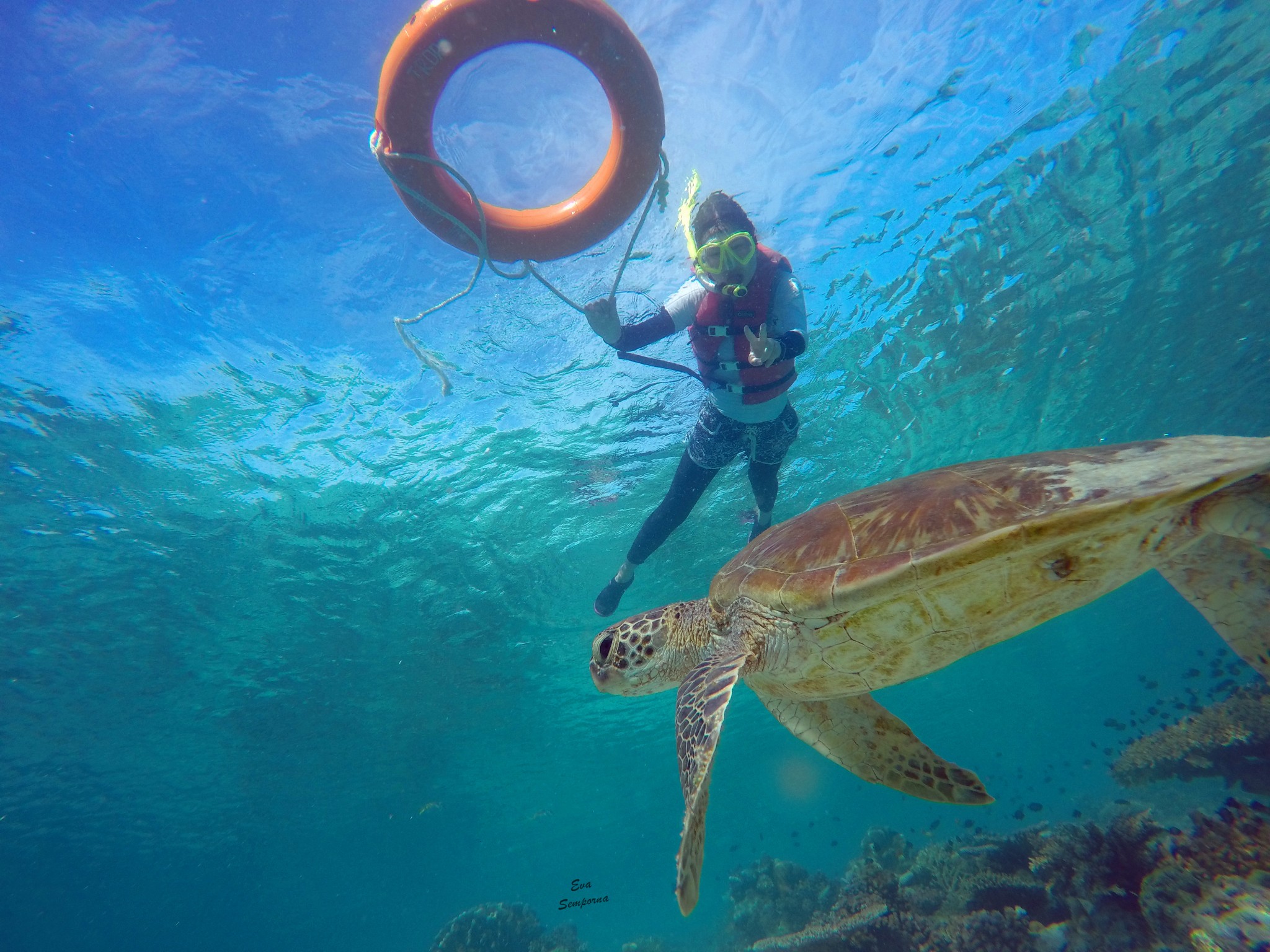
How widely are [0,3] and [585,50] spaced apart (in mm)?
5786

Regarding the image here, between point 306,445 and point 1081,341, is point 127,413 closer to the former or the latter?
point 306,445

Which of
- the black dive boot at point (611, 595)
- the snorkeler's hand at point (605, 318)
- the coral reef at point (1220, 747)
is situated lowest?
the coral reef at point (1220, 747)

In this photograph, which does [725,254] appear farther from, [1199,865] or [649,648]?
[1199,865]

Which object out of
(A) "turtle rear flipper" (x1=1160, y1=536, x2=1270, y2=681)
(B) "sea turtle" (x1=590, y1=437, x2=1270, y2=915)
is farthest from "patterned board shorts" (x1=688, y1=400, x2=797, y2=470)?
(A) "turtle rear flipper" (x1=1160, y1=536, x2=1270, y2=681)

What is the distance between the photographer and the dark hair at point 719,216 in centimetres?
508

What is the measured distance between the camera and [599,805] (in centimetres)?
3722

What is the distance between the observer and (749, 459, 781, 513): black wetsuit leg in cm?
697

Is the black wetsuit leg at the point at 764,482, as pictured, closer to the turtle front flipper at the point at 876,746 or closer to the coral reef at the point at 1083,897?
the turtle front flipper at the point at 876,746

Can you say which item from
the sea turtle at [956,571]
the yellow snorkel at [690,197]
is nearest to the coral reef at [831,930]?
the sea turtle at [956,571]

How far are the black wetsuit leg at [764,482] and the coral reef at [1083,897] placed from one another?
5.04 m

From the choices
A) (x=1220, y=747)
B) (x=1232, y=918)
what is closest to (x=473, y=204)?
(x=1232, y=918)

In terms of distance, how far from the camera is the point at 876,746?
386 centimetres

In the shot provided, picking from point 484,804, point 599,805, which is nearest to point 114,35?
point 484,804

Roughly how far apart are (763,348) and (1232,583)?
3.53 metres
